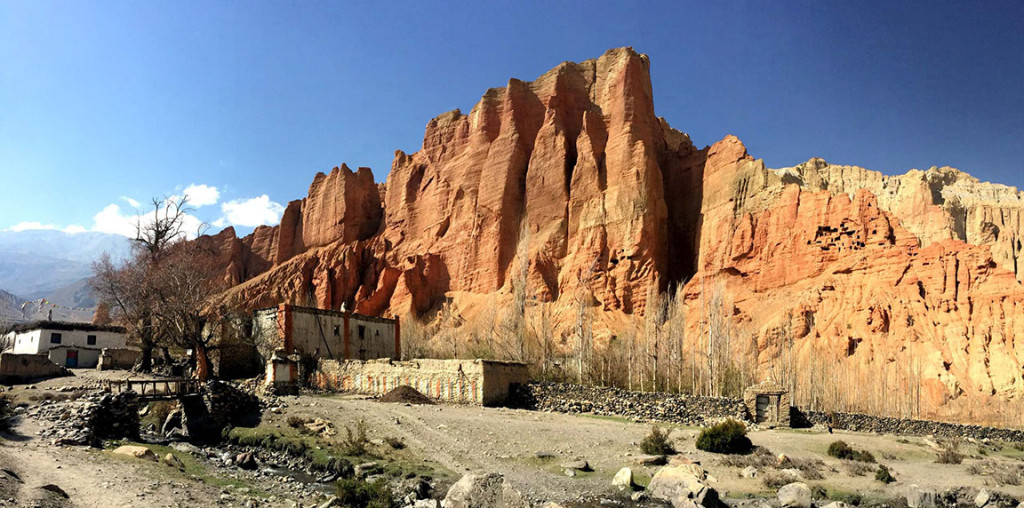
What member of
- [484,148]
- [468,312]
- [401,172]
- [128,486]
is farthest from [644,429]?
[401,172]

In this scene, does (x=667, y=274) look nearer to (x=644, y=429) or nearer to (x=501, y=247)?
(x=501, y=247)

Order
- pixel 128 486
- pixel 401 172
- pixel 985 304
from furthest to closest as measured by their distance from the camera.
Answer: pixel 401 172 → pixel 985 304 → pixel 128 486

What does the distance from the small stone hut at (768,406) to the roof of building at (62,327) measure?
40578mm

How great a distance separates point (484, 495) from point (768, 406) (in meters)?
19.7

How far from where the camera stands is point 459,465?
17891mm

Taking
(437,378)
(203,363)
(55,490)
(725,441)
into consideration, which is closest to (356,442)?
(55,490)

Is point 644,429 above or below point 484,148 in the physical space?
below

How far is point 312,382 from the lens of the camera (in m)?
34.9

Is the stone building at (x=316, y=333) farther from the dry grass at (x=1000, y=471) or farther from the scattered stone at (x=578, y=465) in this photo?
the dry grass at (x=1000, y=471)

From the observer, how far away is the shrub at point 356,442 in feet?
62.6

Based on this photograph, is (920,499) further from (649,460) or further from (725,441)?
(649,460)

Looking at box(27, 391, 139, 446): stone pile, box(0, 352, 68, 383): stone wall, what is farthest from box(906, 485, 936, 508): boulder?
box(0, 352, 68, 383): stone wall

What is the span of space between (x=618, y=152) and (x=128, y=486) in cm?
6001

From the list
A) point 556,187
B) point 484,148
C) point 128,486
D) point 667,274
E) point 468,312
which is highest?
point 484,148
